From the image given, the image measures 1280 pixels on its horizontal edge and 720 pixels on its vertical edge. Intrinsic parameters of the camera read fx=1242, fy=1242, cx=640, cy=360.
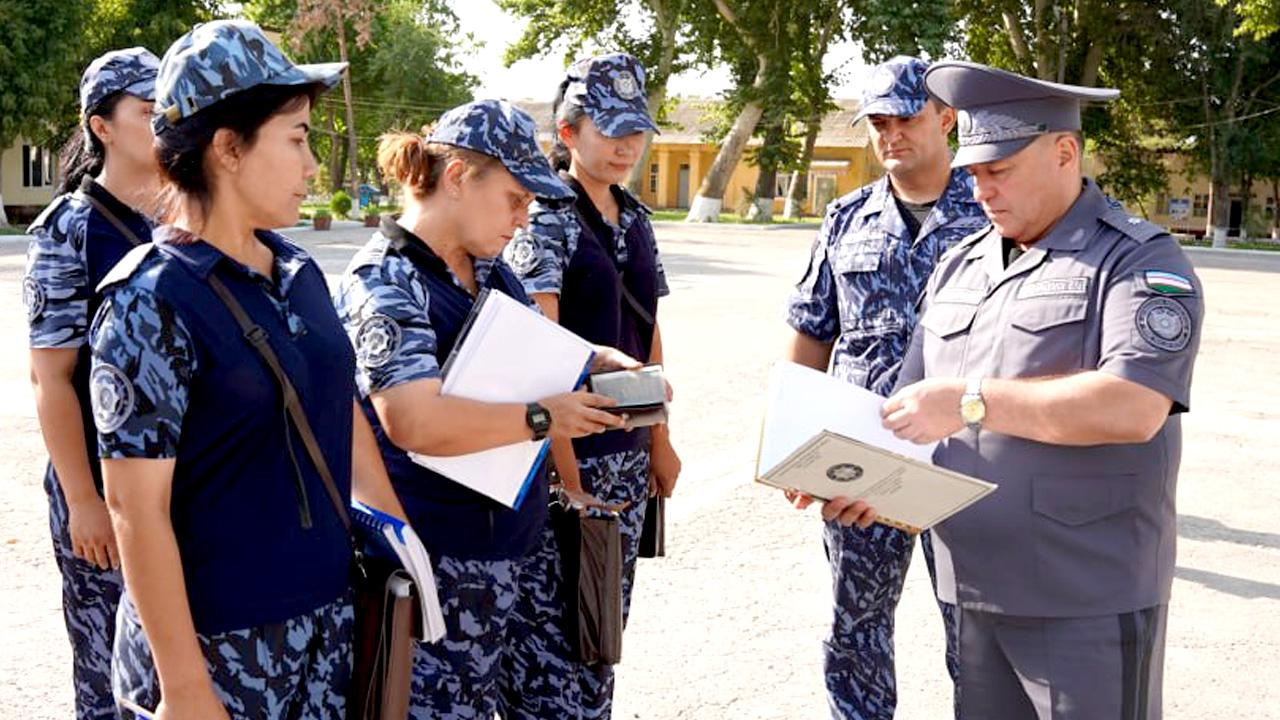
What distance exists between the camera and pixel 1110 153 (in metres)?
44.2

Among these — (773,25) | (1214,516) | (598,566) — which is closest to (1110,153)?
(773,25)

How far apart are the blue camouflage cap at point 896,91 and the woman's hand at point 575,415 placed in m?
1.41

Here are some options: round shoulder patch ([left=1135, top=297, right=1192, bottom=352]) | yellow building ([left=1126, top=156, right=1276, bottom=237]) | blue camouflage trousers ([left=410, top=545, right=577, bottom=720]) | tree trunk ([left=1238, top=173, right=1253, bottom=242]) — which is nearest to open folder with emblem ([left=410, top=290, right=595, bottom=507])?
blue camouflage trousers ([left=410, top=545, right=577, bottom=720])

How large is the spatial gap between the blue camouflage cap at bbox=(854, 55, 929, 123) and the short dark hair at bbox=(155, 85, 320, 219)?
6.80 feet

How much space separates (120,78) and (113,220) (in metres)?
0.42

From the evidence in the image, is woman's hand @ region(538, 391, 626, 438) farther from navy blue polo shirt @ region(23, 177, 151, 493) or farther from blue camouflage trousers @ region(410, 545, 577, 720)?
navy blue polo shirt @ region(23, 177, 151, 493)

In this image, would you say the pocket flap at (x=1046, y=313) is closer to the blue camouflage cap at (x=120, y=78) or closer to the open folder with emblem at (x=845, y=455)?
the open folder with emblem at (x=845, y=455)

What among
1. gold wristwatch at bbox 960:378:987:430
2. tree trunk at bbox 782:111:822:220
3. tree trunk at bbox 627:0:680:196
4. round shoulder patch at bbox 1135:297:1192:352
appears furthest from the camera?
tree trunk at bbox 782:111:822:220

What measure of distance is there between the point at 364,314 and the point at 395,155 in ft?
1.36

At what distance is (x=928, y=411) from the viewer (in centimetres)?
258

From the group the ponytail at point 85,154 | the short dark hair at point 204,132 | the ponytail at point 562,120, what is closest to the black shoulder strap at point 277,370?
the short dark hair at point 204,132

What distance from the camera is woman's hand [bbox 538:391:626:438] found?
2811 millimetres

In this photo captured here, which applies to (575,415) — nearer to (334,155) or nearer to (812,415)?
(812,415)

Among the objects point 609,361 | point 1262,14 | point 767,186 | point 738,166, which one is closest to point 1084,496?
point 609,361
